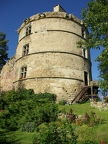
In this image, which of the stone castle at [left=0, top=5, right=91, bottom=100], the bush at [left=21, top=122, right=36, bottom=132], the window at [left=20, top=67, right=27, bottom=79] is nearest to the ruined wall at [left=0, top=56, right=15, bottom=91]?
the stone castle at [left=0, top=5, right=91, bottom=100]

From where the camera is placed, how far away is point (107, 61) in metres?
9.14

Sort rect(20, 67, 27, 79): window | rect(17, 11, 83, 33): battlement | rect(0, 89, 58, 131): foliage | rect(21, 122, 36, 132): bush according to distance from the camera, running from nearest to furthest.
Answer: rect(21, 122, 36, 132): bush → rect(0, 89, 58, 131): foliage → rect(20, 67, 27, 79): window → rect(17, 11, 83, 33): battlement

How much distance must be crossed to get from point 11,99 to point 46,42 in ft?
28.8

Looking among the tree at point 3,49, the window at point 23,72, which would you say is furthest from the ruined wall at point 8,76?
the tree at point 3,49

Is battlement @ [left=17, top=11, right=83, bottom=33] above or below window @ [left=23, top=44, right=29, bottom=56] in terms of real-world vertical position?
above

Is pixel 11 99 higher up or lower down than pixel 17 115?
higher up

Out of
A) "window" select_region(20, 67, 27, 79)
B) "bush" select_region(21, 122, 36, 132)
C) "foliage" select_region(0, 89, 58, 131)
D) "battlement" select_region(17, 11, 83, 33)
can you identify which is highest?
"battlement" select_region(17, 11, 83, 33)

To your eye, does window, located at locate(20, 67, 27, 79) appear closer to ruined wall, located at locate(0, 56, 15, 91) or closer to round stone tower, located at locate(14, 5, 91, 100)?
round stone tower, located at locate(14, 5, 91, 100)

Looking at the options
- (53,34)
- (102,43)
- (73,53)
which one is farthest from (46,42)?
(102,43)

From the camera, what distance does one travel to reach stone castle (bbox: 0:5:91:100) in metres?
18.7

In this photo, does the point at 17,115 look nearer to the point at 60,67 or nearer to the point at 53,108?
the point at 53,108

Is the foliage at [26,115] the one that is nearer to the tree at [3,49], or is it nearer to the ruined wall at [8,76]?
the ruined wall at [8,76]

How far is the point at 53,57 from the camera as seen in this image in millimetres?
19406

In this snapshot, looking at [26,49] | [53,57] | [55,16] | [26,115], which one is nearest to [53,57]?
[53,57]
